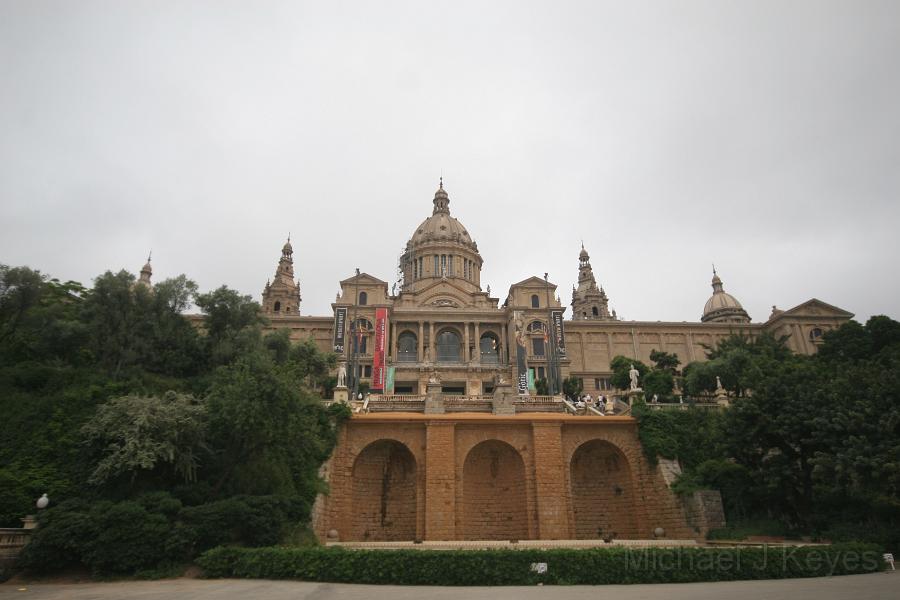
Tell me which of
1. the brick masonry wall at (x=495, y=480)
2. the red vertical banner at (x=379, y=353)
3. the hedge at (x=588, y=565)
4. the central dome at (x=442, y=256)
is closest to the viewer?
the hedge at (x=588, y=565)

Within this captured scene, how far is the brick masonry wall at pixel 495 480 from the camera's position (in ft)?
81.5

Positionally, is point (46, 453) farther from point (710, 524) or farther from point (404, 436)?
point (710, 524)

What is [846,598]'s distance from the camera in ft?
34.5

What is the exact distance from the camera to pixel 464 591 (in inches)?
542

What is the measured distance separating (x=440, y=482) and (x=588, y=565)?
1078 cm

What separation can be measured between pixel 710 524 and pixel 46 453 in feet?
82.5

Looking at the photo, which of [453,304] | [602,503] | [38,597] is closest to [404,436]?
[602,503]

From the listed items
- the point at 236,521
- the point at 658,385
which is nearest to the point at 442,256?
the point at 658,385

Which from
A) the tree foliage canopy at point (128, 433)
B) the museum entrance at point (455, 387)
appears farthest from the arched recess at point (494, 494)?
the museum entrance at point (455, 387)

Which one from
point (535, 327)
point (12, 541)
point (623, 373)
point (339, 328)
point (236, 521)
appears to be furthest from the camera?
point (535, 327)

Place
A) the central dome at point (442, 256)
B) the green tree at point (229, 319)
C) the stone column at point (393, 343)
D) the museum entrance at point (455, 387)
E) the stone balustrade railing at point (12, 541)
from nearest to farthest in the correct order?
the stone balustrade railing at point (12, 541) → the green tree at point (229, 319) → the museum entrance at point (455, 387) → the stone column at point (393, 343) → the central dome at point (442, 256)

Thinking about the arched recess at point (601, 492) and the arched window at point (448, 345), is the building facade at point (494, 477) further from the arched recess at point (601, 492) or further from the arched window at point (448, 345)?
the arched window at point (448, 345)

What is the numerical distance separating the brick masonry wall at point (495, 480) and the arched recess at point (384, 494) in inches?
1.7

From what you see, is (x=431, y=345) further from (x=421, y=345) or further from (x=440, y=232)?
(x=440, y=232)
